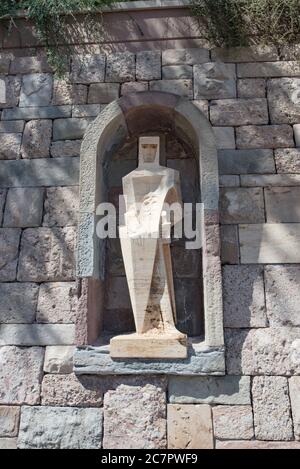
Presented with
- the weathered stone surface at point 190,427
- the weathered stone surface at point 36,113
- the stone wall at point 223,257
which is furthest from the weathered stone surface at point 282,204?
the weathered stone surface at point 36,113

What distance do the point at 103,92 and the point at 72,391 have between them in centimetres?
243

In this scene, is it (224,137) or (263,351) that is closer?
(263,351)

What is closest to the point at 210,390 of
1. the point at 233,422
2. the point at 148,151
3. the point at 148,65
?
the point at 233,422

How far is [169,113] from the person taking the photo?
11.4ft

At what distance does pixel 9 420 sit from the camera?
2.89 meters

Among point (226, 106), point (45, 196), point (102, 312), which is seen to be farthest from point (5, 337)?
point (226, 106)

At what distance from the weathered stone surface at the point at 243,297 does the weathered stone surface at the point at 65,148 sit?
5.10ft

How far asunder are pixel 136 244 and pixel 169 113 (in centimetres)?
116

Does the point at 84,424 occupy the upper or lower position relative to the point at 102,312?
lower

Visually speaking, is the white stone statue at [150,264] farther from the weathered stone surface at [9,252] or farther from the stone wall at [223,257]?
the weathered stone surface at [9,252]

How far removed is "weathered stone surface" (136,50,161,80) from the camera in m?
3.69

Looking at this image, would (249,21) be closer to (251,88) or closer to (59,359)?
(251,88)

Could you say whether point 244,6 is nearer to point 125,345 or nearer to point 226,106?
point 226,106


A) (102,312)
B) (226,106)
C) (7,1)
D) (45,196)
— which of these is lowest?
(102,312)
